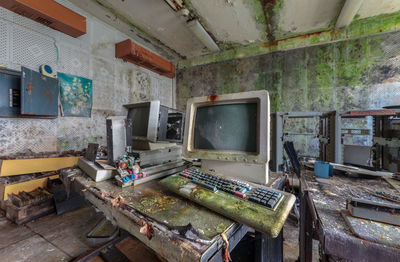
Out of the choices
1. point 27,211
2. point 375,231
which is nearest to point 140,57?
point 27,211

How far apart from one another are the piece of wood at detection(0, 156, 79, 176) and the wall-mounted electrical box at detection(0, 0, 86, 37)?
6.16 feet

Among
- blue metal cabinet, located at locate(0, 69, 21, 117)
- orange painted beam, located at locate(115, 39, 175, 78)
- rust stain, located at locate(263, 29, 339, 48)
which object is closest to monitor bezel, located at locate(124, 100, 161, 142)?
blue metal cabinet, located at locate(0, 69, 21, 117)

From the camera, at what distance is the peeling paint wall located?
203cm

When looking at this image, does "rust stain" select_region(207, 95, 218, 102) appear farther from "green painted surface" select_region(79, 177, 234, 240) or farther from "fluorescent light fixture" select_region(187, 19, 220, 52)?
"fluorescent light fixture" select_region(187, 19, 220, 52)

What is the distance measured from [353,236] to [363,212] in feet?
0.49

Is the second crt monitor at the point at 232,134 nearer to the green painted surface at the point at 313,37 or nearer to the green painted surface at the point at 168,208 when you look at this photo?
the green painted surface at the point at 168,208

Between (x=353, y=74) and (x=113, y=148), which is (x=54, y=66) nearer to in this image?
(x=113, y=148)

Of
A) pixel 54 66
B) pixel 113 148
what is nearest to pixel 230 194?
pixel 113 148

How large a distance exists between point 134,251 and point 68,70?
9.24 ft

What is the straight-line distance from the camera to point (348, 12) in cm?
263

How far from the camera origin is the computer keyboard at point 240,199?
1.73 ft

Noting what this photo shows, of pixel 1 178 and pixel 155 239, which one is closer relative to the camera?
pixel 155 239

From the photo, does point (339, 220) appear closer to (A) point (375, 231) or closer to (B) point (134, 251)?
(A) point (375, 231)

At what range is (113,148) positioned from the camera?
1.10 m
